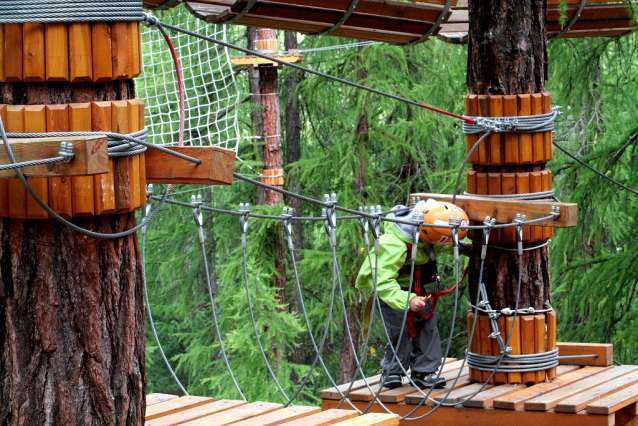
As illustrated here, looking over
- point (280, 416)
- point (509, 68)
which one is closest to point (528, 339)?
point (509, 68)

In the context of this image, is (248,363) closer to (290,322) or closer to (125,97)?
(290,322)

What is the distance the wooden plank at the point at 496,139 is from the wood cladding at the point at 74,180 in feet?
6.45

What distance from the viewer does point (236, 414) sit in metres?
2.82

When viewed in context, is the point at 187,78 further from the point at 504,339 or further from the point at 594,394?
the point at 594,394

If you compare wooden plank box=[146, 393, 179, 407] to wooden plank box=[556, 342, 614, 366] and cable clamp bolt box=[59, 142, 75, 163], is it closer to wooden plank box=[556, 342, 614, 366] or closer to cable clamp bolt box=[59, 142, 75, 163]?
cable clamp bolt box=[59, 142, 75, 163]

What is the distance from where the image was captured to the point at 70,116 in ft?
6.01

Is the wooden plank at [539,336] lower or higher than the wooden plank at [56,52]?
lower

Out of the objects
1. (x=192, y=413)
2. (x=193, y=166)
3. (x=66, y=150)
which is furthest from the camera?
(x=192, y=413)

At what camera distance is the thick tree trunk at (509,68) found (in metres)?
3.44

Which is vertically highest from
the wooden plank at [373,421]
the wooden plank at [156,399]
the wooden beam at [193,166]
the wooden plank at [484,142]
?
the wooden plank at [484,142]

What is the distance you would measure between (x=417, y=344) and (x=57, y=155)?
2.40 meters

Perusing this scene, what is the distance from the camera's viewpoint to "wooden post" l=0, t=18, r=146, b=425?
182 cm

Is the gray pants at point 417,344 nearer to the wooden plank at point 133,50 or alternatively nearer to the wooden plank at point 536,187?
the wooden plank at point 536,187

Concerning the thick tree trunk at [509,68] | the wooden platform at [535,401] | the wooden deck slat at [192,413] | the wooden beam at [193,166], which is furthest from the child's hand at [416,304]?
the wooden beam at [193,166]
